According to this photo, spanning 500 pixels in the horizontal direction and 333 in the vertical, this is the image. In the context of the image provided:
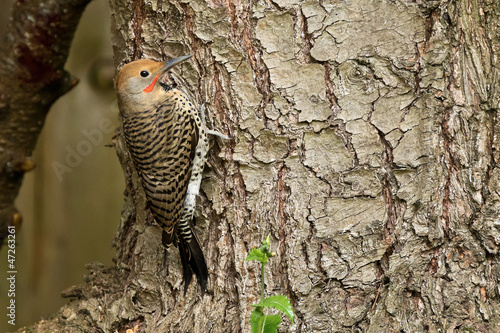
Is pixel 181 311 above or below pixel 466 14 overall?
below

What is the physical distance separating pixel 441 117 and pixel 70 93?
1921mm

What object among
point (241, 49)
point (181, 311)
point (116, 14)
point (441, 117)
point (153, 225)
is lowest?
point (181, 311)

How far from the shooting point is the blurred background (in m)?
2.92

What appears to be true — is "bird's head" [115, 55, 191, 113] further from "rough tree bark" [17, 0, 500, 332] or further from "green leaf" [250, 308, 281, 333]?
"green leaf" [250, 308, 281, 333]

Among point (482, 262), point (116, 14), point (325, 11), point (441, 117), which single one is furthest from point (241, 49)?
point (482, 262)

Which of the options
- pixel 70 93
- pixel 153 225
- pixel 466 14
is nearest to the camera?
pixel 466 14

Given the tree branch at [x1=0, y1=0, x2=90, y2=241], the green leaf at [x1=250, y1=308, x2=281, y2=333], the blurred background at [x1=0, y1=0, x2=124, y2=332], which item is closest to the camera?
the green leaf at [x1=250, y1=308, x2=281, y2=333]

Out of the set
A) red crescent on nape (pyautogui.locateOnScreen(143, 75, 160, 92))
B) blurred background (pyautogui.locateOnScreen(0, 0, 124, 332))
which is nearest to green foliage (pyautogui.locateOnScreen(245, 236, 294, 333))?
red crescent on nape (pyautogui.locateOnScreen(143, 75, 160, 92))

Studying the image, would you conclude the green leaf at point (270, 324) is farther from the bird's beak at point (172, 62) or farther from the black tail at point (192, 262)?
the bird's beak at point (172, 62)

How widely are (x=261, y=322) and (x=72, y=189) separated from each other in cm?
184

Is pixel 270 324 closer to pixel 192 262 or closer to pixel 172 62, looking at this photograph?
pixel 192 262

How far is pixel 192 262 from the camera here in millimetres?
2143

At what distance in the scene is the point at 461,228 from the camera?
2.08 metres

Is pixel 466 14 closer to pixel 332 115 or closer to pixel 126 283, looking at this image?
pixel 332 115
